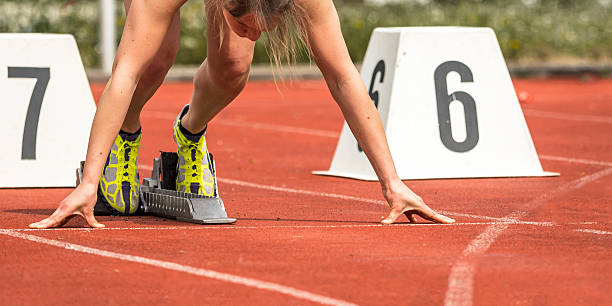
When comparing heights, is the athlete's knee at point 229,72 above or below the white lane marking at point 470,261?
above

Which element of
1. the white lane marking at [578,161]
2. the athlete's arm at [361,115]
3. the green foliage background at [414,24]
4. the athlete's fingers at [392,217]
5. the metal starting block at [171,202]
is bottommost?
the green foliage background at [414,24]

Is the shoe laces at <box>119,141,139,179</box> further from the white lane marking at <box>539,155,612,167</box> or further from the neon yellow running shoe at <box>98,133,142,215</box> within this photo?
the white lane marking at <box>539,155,612,167</box>

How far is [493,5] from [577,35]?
4.46 metres

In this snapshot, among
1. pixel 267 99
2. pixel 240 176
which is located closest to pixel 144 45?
pixel 240 176

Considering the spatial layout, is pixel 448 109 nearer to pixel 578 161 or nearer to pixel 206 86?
pixel 578 161

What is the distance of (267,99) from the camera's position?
1633 centimetres

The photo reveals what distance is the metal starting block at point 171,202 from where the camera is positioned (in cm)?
593

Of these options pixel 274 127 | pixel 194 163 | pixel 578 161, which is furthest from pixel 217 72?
pixel 274 127

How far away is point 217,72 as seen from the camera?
6.01 metres

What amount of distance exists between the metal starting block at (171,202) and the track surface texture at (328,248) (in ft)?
0.29

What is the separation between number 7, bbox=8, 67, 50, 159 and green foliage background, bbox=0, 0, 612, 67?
13.2 m

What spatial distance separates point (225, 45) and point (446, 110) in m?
2.53

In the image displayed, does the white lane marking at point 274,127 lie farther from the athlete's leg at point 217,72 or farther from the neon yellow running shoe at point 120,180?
the neon yellow running shoe at point 120,180

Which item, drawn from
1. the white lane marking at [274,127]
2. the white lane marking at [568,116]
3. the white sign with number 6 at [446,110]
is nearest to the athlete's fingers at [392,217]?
the white sign with number 6 at [446,110]
